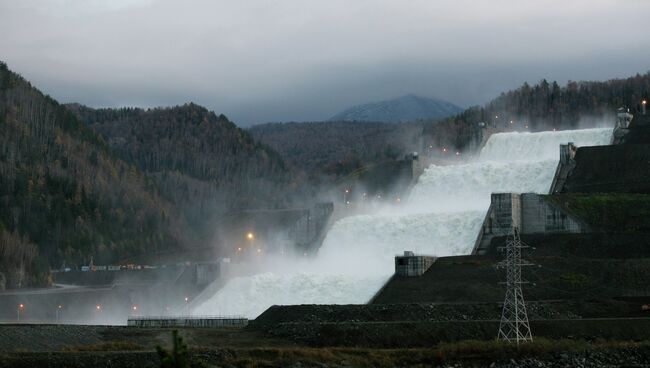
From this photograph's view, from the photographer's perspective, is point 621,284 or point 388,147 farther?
point 388,147

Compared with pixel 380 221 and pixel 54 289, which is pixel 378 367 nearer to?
pixel 380 221

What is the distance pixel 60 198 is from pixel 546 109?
207 feet

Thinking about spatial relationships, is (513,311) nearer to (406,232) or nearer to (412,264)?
(412,264)

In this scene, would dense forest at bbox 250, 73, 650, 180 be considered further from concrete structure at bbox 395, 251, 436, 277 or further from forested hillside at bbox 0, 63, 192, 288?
concrete structure at bbox 395, 251, 436, 277

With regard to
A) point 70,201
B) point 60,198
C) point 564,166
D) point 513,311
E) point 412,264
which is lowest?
point 513,311

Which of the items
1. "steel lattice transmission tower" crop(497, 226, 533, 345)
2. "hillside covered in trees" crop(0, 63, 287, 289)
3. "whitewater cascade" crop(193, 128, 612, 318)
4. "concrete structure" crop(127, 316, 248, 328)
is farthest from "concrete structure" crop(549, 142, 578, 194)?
"hillside covered in trees" crop(0, 63, 287, 289)

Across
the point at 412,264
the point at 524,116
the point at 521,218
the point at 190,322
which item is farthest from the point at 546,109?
the point at 190,322

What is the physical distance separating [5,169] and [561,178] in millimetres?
80536

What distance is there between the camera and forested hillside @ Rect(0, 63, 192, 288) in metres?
146

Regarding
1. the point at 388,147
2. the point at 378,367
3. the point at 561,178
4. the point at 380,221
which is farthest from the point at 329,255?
the point at 388,147

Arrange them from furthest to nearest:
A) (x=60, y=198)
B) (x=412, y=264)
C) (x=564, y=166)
Answer: (x=60, y=198) → (x=564, y=166) → (x=412, y=264)

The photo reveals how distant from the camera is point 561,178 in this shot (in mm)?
109625

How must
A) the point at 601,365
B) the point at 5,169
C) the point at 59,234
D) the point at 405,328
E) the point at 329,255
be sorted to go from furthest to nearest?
the point at 5,169
the point at 59,234
the point at 329,255
the point at 405,328
the point at 601,365

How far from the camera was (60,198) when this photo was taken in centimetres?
16112
